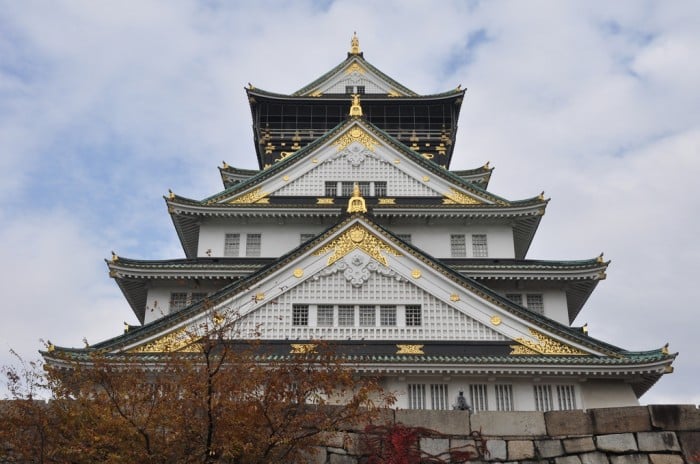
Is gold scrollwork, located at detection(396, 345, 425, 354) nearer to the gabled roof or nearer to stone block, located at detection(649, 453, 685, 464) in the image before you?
the gabled roof

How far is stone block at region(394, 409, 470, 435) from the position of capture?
44.2 ft

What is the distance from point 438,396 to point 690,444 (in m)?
8.39

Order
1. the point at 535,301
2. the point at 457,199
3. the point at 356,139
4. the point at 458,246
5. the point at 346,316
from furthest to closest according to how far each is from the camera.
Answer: the point at 356,139
the point at 457,199
the point at 458,246
the point at 535,301
the point at 346,316

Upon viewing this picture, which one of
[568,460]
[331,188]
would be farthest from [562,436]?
[331,188]

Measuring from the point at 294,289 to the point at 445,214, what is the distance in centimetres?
796

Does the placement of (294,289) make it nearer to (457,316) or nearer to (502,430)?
(457,316)

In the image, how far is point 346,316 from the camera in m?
22.2

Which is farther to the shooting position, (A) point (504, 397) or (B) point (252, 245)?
(B) point (252, 245)

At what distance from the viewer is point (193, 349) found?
20078mm

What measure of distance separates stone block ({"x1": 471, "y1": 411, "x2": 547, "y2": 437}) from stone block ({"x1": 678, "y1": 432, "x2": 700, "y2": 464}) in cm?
245

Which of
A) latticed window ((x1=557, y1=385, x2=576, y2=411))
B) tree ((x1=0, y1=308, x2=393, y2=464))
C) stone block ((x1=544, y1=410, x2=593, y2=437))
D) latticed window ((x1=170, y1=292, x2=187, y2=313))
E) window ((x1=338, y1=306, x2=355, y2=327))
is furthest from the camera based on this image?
latticed window ((x1=170, y1=292, x2=187, y2=313))

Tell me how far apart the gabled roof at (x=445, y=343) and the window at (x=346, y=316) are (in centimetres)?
108

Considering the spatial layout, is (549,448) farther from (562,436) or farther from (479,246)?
(479,246)

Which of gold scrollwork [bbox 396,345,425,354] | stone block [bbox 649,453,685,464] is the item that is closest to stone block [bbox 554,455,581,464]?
stone block [bbox 649,453,685,464]
